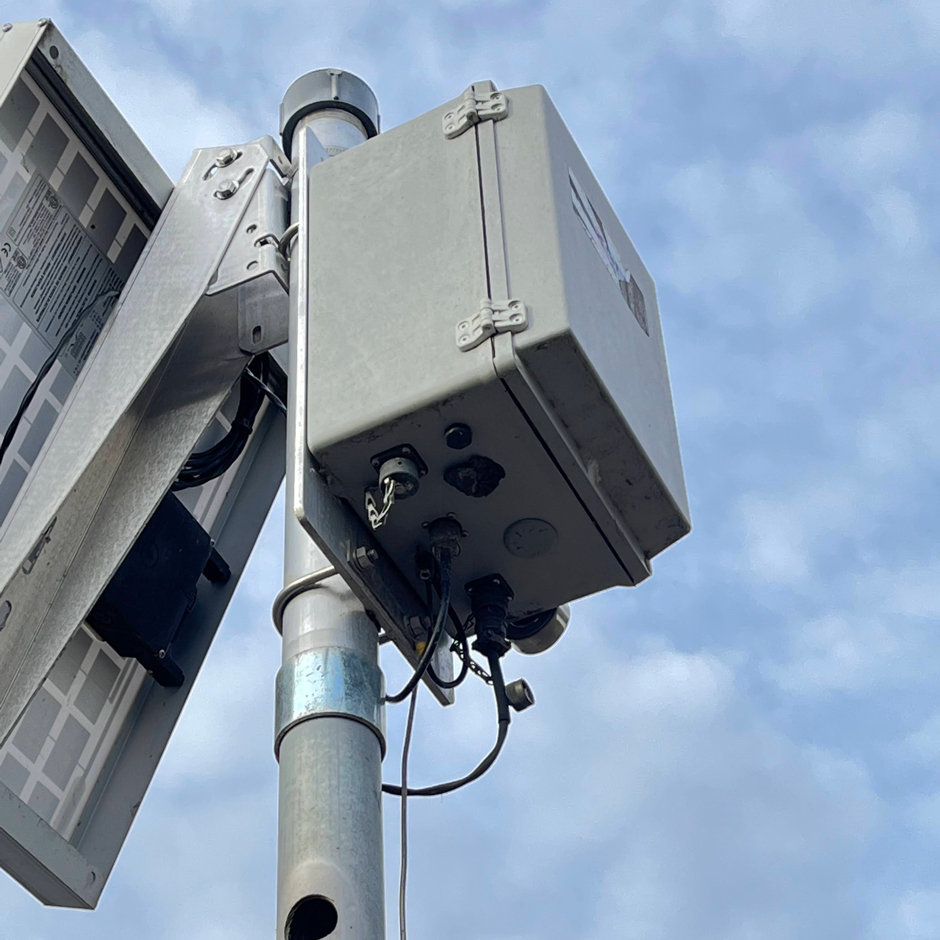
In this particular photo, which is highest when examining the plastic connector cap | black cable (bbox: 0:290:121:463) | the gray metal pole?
black cable (bbox: 0:290:121:463)

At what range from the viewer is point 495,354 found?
75.1 inches

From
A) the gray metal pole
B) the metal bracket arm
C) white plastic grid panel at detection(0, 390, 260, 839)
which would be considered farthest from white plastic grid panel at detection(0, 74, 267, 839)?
the gray metal pole

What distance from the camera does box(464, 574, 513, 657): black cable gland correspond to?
2.14 metres

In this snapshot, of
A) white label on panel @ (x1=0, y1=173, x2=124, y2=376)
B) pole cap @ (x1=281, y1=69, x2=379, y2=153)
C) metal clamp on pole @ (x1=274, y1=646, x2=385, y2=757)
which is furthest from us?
pole cap @ (x1=281, y1=69, x2=379, y2=153)

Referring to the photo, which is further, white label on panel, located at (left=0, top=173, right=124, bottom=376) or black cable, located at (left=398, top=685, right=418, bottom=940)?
white label on panel, located at (left=0, top=173, right=124, bottom=376)

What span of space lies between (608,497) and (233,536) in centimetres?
120

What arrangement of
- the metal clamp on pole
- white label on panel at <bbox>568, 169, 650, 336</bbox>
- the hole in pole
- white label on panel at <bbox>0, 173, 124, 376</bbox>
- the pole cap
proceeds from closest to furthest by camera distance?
the hole in pole
the metal clamp on pole
white label on panel at <bbox>568, 169, 650, 336</bbox>
white label on panel at <bbox>0, 173, 124, 376</bbox>
the pole cap

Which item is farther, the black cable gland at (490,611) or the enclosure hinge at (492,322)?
the black cable gland at (490,611)

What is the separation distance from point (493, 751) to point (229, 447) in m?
0.97

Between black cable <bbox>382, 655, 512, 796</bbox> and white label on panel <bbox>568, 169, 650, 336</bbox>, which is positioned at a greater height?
white label on panel <bbox>568, 169, 650, 336</bbox>

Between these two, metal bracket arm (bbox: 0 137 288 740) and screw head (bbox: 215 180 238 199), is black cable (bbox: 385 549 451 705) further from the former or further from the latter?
screw head (bbox: 215 180 238 199)

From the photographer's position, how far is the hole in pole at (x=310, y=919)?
1.68 meters

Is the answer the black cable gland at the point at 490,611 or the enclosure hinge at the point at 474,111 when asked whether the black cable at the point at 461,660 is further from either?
the enclosure hinge at the point at 474,111

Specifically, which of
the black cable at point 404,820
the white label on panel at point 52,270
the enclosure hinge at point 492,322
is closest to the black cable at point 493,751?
the black cable at point 404,820
